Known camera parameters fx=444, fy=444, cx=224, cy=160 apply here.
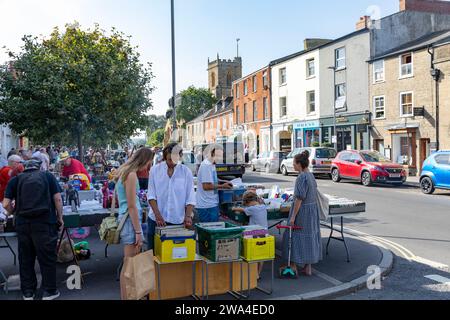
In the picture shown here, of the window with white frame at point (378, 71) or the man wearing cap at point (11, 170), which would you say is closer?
the man wearing cap at point (11, 170)

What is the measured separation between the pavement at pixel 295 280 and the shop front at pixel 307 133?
27580 millimetres

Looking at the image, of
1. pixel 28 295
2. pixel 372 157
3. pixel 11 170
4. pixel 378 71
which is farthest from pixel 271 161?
pixel 28 295

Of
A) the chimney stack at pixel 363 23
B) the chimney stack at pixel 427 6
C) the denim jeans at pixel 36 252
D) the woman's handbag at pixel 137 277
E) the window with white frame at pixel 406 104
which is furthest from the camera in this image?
the chimney stack at pixel 363 23

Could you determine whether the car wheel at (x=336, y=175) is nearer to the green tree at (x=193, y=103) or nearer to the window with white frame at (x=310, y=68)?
the window with white frame at (x=310, y=68)

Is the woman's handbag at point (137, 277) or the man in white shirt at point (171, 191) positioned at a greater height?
the man in white shirt at point (171, 191)

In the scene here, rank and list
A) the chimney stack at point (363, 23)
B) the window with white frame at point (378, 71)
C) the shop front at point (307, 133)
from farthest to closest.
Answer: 1. the shop front at point (307, 133)
2. the chimney stack at point (363, 23)
3. the window with white frame at point (378, 71)

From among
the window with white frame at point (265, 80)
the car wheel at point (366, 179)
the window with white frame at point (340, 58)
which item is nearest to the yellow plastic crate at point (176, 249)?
the car wheel at point (366, 179)

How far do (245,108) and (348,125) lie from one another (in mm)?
19202

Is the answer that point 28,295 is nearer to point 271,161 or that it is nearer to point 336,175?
point 336,175

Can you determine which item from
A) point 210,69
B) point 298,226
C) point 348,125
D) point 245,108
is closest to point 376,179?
point 348,125

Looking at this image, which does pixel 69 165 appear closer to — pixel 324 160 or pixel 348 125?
pixel 324 160

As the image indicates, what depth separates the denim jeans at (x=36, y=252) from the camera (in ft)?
18.4

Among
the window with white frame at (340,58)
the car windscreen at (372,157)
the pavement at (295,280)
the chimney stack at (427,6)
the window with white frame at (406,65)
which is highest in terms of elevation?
the chimney stack at (427,6)
